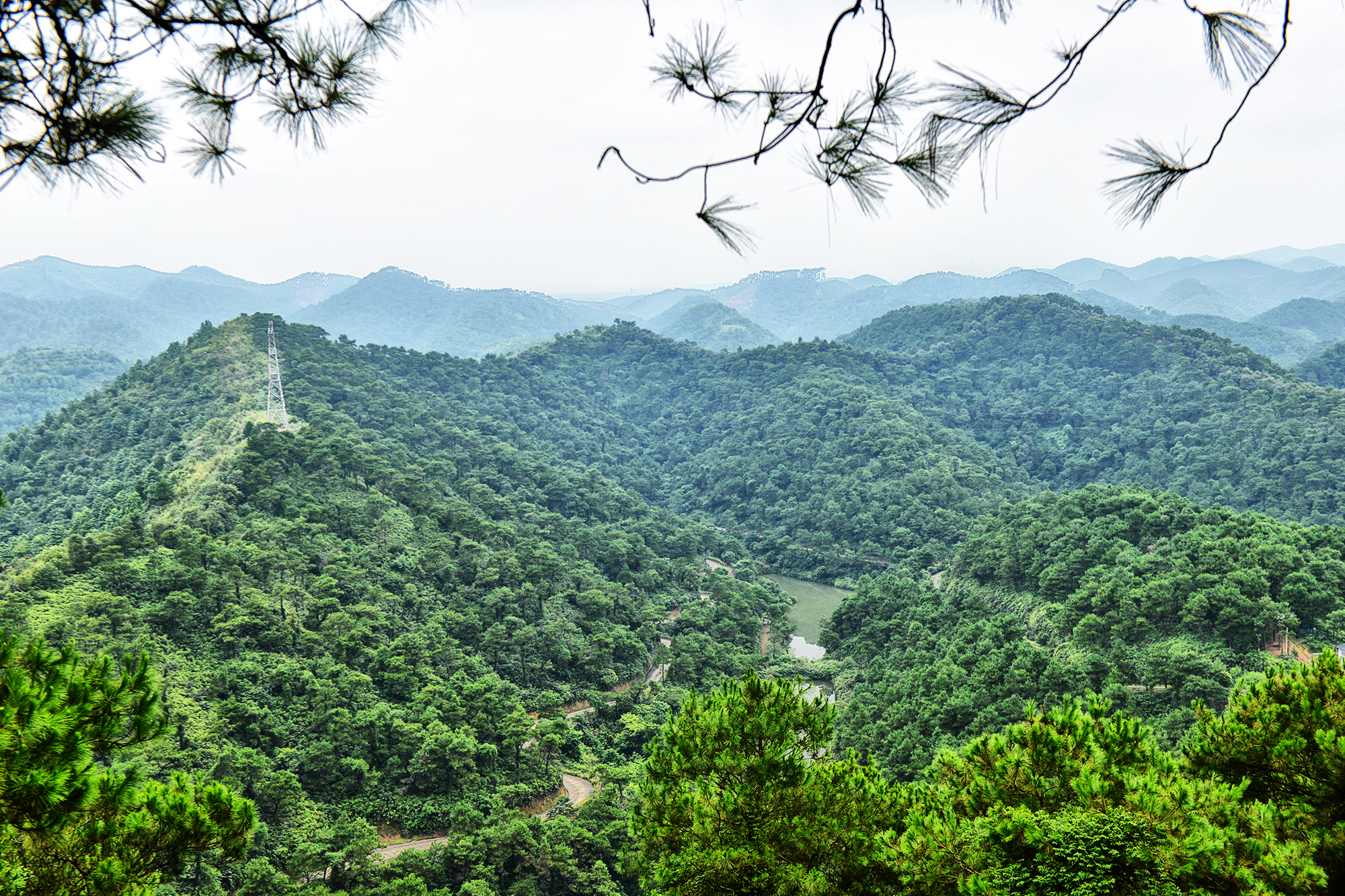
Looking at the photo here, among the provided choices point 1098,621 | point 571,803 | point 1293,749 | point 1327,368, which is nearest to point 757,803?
point 1293,749

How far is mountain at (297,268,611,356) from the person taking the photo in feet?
384

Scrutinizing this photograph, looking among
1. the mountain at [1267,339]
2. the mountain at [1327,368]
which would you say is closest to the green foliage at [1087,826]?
the mountain at [1327,368]

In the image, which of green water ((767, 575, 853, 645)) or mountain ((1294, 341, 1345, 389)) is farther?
mountain ((1294, 341, 1345, 389))

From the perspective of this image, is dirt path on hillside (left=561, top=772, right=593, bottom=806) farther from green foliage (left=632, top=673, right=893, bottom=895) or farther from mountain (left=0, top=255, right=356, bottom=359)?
mountain (left=0, top=255, right=356, bottom=359)

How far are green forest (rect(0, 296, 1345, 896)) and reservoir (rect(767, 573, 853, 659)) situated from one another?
636 mm

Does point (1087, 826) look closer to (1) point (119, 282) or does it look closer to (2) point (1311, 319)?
(2) point (1311, 319)

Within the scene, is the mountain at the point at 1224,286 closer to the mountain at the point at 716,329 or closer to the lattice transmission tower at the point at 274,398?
the mountain at the point at 716,329

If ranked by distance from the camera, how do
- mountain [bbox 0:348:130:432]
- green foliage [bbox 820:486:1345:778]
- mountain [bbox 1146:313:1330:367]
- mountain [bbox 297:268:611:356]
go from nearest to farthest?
green foliage [bbox 820:486:1345:778] < mountain [bbox 0:348:130:432] < mountain [bbox 1146:313:1330:367] < mountain [bbox 297:268:611:356]

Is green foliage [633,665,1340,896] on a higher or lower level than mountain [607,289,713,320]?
lower

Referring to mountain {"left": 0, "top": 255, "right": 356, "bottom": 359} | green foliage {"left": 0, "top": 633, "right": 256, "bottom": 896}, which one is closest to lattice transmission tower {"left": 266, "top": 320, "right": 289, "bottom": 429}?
green foliage {"left": 0, "top": 633, "right": 256, "bottom": 896}

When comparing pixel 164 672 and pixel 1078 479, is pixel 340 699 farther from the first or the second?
pixel 1078 479

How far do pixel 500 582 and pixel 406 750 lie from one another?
23.1 ft

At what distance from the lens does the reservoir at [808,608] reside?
2148 centimetres

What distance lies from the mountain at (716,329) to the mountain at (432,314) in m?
24.3
